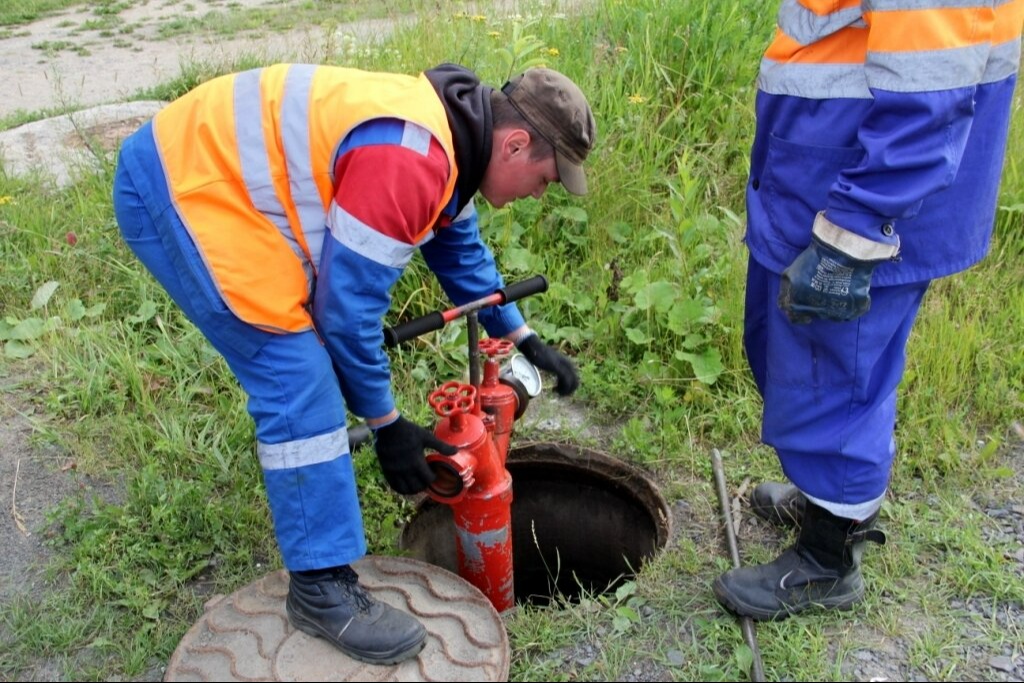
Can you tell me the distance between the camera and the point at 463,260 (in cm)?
255

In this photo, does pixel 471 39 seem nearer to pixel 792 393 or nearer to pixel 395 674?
pixel 792 393

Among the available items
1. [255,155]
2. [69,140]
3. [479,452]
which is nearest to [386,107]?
[255,155]

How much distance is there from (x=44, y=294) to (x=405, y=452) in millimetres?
2238

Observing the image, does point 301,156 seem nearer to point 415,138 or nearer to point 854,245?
point 415,138

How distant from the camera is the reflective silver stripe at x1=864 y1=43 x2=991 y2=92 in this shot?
5.73 feet

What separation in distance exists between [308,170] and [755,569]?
5.03 ft

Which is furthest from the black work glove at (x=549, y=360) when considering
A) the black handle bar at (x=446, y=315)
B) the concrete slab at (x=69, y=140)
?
the concrete slab at (x=69, y=140)

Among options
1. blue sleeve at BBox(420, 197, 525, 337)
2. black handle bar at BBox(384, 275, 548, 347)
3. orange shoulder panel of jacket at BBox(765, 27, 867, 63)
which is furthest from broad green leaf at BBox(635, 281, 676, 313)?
orange shoulder panel of jacket at BBox(765, 27, 867, 63)

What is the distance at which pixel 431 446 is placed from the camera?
2230 millimetres

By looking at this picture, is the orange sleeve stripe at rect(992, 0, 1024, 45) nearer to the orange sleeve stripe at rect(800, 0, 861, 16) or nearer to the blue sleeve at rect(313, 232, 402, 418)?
the orange sleeve stripe at rect(800, 0, 861, 16)

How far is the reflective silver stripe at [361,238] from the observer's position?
6.22 feet

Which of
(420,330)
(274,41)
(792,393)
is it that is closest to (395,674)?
(420,330)

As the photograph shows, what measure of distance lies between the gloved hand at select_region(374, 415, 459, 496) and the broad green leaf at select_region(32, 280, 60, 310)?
83.9 inches

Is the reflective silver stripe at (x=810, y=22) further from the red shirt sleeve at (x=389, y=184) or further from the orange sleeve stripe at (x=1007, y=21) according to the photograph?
the red shirt sleeve at (x=389, y=184)
